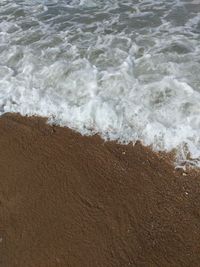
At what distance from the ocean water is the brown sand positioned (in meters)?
0.32

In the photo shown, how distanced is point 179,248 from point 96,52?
383 cm

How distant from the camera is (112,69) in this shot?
19.4ft

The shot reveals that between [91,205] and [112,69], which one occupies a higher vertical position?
[112,69]

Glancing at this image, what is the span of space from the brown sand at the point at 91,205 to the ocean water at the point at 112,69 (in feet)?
1.04

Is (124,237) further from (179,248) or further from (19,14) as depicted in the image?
(19,14)

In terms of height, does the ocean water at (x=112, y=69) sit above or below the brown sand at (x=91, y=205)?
above

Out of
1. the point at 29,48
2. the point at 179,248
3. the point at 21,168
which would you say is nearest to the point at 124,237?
the point at 179,248

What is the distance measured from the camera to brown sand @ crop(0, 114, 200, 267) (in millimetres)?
3658

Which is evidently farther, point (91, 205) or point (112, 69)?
point (112, 69)

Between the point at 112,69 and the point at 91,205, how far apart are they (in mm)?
2558

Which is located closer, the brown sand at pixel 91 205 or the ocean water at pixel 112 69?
the brown sand at pixel 91 205

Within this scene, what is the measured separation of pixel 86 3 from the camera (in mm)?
8344

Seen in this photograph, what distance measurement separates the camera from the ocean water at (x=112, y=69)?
4918 millimetres

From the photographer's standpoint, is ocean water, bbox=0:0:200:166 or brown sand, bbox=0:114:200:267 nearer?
brown sand, bbox=0:114:200:267
